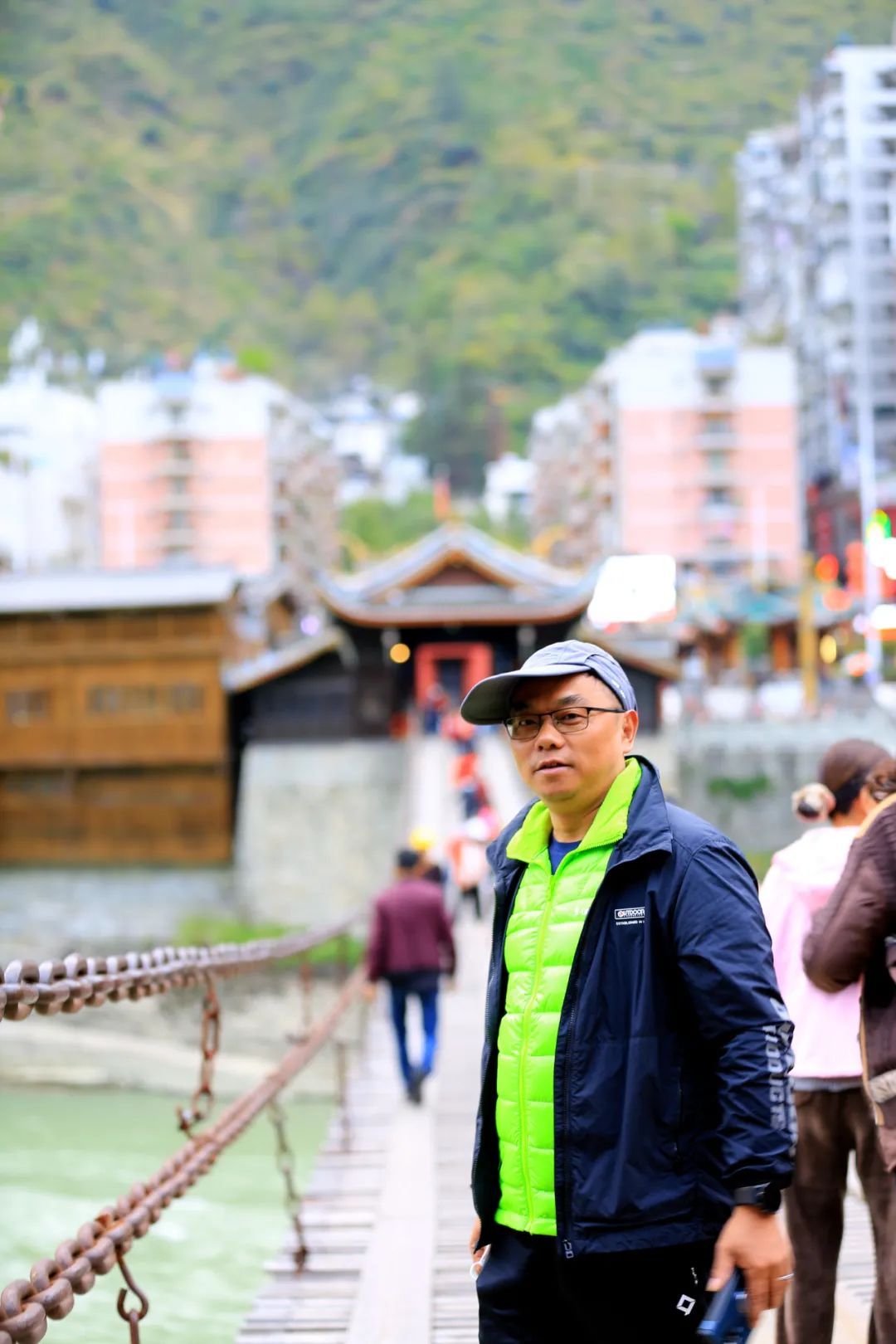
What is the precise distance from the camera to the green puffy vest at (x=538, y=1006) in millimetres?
2871

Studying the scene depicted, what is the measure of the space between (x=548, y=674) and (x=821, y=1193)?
6.53 ft

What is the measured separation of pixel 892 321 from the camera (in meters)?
60.9

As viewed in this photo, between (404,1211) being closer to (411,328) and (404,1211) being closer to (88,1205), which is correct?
(88,1205)

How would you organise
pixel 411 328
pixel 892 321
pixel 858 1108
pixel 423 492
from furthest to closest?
pixel 411 328 < pixel 423 492 < pixel 892 321 < pixel 858 1108

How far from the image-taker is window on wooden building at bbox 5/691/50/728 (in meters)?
31.6

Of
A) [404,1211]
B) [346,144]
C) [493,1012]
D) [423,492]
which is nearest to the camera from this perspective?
[493,1012]

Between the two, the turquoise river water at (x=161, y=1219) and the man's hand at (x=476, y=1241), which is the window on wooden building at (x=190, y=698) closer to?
the turquoise river water at (x=161, y=1219)

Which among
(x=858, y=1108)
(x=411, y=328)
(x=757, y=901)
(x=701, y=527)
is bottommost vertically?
(x=858, y=1108)

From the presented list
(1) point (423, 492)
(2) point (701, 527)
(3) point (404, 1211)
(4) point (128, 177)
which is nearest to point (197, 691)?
(3) point (404, 1211)

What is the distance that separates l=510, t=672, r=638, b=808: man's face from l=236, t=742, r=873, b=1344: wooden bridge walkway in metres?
2.51

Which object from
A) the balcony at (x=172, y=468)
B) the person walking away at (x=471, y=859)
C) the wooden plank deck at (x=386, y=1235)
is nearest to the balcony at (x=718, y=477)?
the balcony at (x=172, y=468)

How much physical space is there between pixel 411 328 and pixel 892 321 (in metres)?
58.9

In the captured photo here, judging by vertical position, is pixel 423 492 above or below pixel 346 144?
below

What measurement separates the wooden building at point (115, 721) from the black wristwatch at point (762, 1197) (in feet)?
95.1
